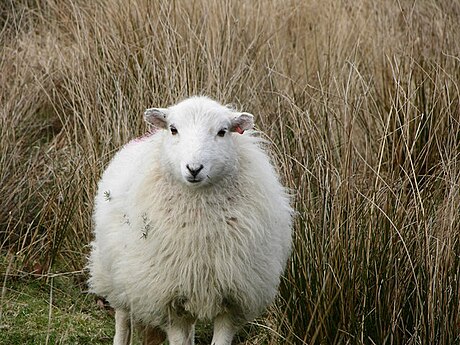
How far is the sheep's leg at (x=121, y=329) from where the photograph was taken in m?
4.40

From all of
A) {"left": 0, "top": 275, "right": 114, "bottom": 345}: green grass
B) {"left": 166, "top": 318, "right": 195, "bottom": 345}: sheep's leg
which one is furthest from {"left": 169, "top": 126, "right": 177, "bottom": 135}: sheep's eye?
{"left": 0, "top": 275, "right": 114, "bottom": 345}: green grass

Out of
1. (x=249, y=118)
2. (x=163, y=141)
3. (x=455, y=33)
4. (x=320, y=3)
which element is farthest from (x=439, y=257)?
(x=320, y=3)

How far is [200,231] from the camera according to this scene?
3785 millimetres

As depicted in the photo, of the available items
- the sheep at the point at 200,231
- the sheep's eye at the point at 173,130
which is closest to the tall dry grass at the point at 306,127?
the sheep at the point at 200,231

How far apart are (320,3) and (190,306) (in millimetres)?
4189

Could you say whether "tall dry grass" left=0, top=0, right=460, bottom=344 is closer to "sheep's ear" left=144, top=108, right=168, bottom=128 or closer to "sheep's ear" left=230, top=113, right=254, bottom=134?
"sheep's ear" left=230, top=113, right=254, bottom=134

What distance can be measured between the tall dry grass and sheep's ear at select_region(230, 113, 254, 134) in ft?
1.69

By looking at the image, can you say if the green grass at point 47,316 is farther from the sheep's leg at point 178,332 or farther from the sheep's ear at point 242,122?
the sheep's ear at point 242,122

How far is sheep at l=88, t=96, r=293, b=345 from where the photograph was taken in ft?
12.3

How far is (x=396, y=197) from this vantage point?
402 centimetres

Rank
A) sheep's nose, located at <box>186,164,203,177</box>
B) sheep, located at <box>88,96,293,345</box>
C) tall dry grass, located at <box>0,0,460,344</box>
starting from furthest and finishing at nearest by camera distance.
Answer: tall dry grass, located at <box>0,0,460,344</box>, sheep, located at <box>88,96,293,345</box>, sheep's nose, located at <box>186,164,203,177</box>

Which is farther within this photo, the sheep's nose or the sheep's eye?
the sheep's eye

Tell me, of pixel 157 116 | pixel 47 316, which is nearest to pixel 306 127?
pixel 157 116

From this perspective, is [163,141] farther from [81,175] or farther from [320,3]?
[320,3]
